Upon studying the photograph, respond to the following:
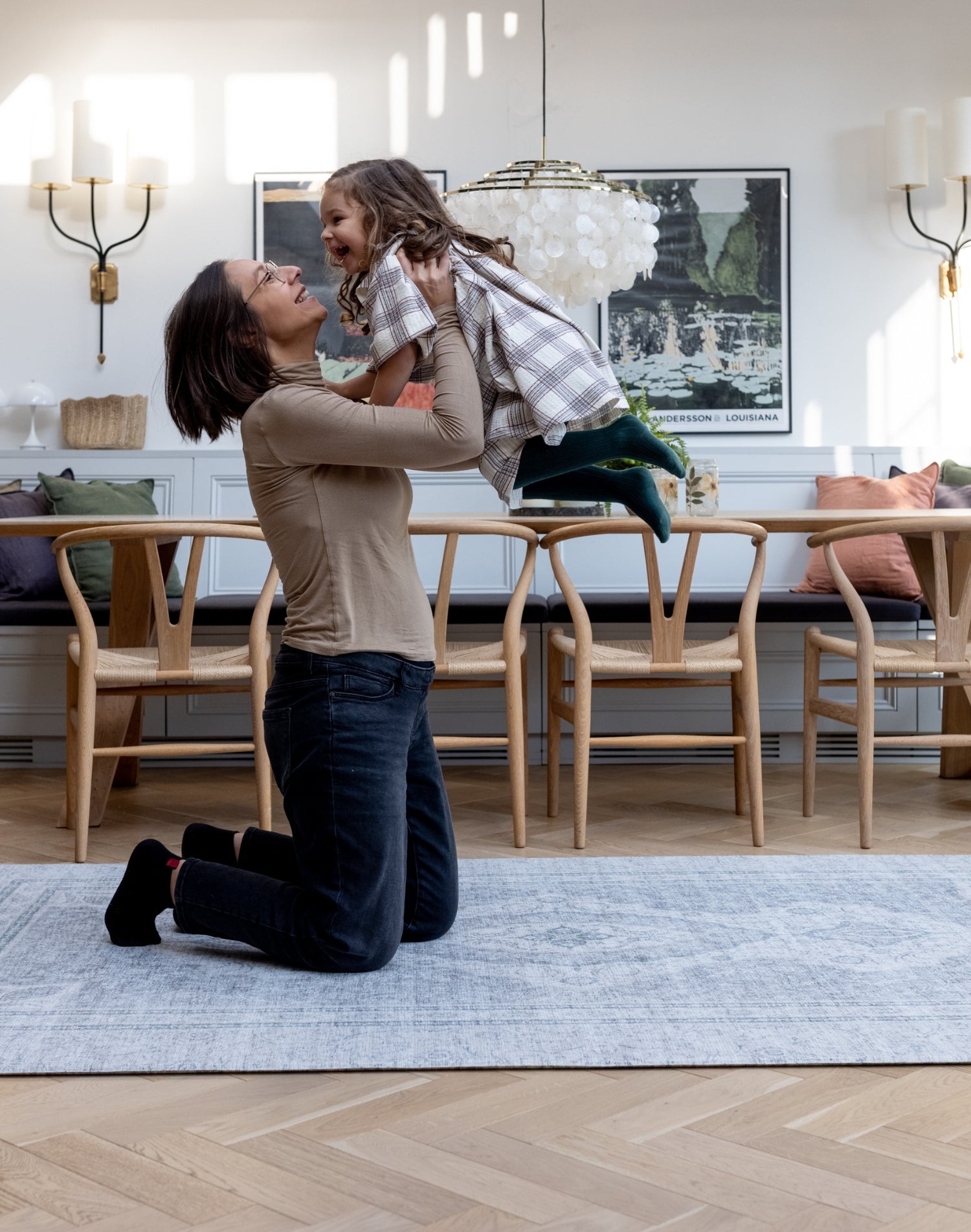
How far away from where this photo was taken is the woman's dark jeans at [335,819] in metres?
1.96

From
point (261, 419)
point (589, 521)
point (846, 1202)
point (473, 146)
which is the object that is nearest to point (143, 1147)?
point (846, 1202)

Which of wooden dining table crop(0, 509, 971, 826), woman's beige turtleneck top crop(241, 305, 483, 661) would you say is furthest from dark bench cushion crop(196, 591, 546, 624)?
woman's beige turtleneck top crop(241, 305, 483, 661)

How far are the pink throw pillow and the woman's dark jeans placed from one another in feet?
8.54

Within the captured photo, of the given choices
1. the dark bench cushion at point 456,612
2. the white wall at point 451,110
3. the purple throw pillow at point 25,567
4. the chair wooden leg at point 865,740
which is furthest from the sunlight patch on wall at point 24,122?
the chair wooden leg at point 865,740

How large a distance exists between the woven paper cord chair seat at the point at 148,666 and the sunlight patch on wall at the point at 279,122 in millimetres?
2795

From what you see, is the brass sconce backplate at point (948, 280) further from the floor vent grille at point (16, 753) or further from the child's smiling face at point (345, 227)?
the child's smiling face at point (345, 227)

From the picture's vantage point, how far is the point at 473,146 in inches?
208

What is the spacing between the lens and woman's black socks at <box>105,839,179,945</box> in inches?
84.9

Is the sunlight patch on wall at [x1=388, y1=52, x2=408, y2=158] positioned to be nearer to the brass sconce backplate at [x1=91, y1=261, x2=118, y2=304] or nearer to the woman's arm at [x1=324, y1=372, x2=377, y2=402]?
the brass sconce backplate at [x1=91, y1=261, x2=118, y2=304]

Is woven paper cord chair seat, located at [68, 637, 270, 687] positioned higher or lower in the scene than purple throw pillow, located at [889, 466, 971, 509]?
lower

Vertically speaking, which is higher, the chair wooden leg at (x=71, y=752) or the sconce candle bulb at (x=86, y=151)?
the sconce candle bulb at (x=86, y=151)

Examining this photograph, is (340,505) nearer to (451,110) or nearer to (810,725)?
(810,725)

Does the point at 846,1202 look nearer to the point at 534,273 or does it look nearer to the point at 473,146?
the point at 534,273

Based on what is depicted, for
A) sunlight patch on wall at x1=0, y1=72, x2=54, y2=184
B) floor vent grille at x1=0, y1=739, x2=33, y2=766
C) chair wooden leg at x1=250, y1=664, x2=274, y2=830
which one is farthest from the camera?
sunlight patch on wall at x1=0, y1=72, x2=54, y2=184
